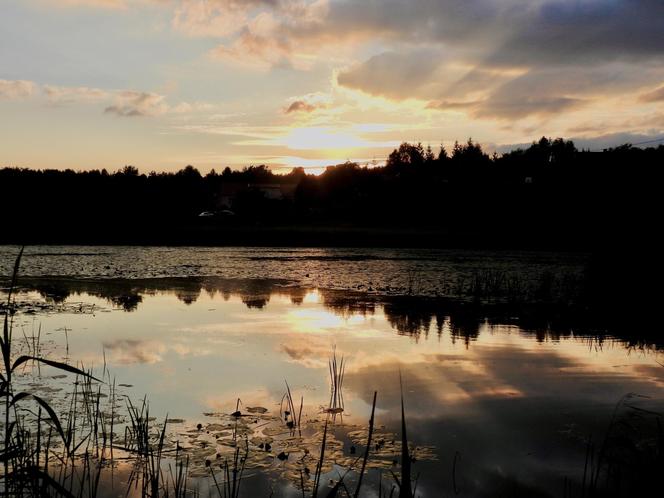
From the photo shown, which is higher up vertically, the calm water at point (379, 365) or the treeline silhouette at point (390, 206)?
the treeline silhouette at point (390, 206)

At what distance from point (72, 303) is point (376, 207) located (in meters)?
53.1

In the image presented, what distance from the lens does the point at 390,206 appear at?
66.8 metres

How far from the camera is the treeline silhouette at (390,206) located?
46531 mm

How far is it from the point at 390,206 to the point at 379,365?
188 ft

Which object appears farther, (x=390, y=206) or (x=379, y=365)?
(x=390, y=206)

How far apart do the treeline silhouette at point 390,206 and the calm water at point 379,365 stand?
19809 mm

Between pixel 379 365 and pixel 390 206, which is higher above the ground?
pixel 390 206

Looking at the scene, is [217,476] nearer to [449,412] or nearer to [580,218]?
[449,412]

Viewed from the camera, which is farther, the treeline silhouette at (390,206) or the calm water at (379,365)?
the treeline silhouette at (390,206)

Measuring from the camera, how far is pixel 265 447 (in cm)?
636

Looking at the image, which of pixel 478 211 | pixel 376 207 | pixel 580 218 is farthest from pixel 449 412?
pixel 376 207

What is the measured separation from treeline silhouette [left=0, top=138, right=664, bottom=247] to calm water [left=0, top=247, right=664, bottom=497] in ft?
65.0

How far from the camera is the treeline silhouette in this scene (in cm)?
4653

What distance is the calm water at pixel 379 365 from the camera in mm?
6609
